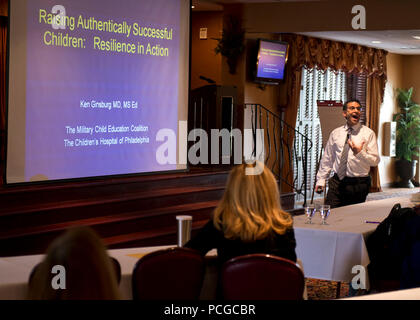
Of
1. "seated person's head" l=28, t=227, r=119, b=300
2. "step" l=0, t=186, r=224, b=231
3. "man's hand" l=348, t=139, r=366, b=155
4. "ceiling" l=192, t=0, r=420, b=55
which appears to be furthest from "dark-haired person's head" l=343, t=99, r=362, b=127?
"seated person's head" l=28, t=227, r=119, b=300

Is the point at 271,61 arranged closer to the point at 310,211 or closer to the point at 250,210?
the point at 310,211

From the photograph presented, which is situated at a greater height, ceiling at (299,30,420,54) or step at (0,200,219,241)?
ceiling at (299,30,420,54)

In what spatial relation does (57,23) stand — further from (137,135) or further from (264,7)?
(264,7)

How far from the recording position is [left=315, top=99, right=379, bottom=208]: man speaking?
20.0ft

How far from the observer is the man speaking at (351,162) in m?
6.10

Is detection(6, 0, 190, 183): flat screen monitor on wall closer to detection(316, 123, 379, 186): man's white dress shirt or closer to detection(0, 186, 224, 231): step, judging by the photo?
detection(0, 186, 224, 231): step

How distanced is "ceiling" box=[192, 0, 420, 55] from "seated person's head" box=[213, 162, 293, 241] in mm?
6669

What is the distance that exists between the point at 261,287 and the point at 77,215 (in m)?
3.94

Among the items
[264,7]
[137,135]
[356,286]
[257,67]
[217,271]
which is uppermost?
[264,7]

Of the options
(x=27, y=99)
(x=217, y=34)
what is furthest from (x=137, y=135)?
(x=217, y=34)

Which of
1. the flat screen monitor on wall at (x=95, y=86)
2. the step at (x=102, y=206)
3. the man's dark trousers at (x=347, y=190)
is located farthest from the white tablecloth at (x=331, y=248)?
the flat screen monitor on wall at (x=95, y=86)

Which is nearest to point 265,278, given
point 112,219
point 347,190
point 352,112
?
point 347,190

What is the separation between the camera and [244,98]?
977 cm

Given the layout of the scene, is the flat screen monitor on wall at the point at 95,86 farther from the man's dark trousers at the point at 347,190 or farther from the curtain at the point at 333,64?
the curtain at the point at 333,64
